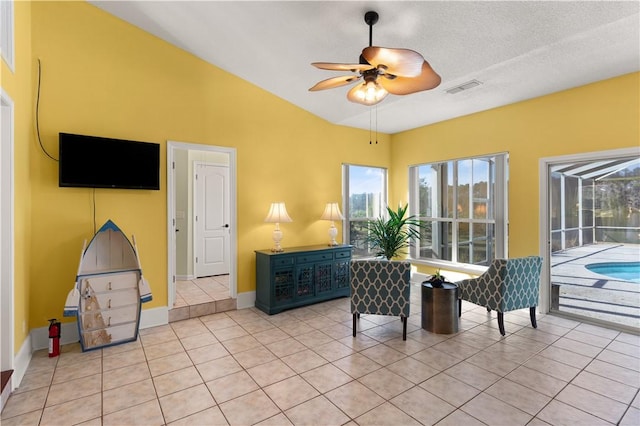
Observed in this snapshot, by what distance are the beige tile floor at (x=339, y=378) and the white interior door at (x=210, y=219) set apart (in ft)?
7.22

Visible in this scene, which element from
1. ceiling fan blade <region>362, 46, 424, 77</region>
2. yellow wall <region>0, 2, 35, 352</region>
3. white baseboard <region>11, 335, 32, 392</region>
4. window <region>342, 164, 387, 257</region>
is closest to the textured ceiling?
ceiling fan blade <region>362, 46, 424, 77</region>

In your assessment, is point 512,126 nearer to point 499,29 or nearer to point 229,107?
point 499,29

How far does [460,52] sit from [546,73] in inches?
47.7

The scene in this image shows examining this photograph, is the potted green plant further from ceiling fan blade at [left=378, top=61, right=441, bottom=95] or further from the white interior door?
ceiling fan blade at [left=378, top=61, right=441, bottom=95]

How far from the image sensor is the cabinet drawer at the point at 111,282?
3.20 metres

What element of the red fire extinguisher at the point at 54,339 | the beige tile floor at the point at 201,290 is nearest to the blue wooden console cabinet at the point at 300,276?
the beige tile floor at the point at 201,290

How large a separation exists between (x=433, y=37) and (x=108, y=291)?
4.16 m

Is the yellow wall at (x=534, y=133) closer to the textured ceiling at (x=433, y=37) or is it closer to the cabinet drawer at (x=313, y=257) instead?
the textured ceiling at (x=433, y=37)

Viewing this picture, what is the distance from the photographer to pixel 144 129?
12.3 ft

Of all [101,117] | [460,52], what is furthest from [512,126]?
[101,117]

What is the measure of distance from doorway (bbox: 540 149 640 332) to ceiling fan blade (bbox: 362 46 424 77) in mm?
3111

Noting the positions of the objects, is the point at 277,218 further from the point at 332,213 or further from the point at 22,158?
the point at 22,158

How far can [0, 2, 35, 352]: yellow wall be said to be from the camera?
2.60m

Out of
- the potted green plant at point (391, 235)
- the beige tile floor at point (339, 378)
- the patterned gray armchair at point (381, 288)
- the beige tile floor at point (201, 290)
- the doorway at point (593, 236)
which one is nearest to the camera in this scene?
the beige tile floor at point (339, 378)
